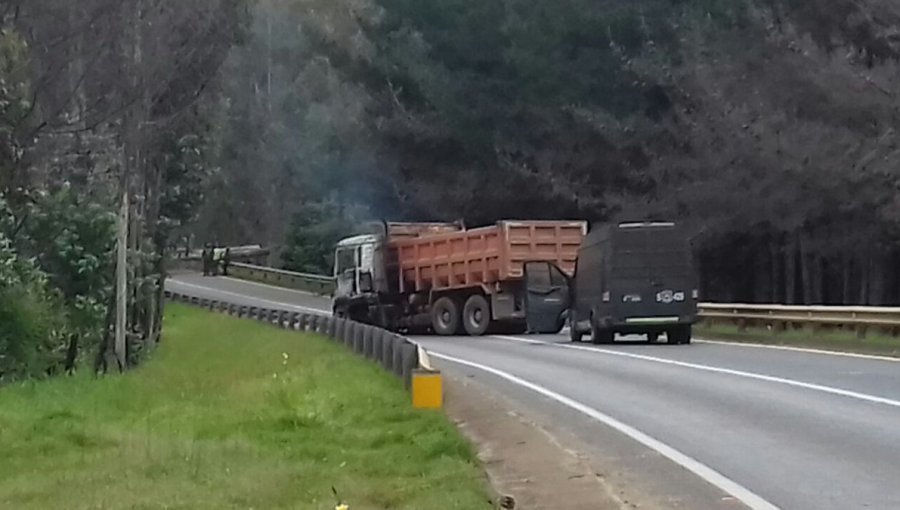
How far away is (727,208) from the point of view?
40031mm

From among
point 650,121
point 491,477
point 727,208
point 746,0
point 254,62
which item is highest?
point 254,62

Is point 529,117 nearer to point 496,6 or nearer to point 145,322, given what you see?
point 496,6

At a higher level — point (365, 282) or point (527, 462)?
point (365, 282)

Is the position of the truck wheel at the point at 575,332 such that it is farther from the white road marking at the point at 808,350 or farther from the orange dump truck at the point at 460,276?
the orange dump truck at the point at 460,276

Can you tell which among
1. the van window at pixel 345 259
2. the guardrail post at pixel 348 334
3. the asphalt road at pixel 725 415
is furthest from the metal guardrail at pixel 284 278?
the asphalt road at pixel 725 415

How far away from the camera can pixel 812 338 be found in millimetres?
30625

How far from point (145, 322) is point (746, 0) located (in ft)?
59.2

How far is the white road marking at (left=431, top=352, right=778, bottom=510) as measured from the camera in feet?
36.6

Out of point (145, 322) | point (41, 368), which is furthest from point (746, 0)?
point (41, 368)

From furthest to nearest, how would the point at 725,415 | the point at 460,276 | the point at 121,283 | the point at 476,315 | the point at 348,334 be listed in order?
the point at 460,276 < the point at 476,315 < the point at 121,283 < the point at 348,334 < the point at 725,415

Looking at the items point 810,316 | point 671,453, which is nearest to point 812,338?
point 810,316

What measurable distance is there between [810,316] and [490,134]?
60.7 ft

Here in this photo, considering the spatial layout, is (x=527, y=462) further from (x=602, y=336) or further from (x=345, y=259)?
(x=345, y=259)

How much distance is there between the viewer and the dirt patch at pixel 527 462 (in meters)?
11.3
